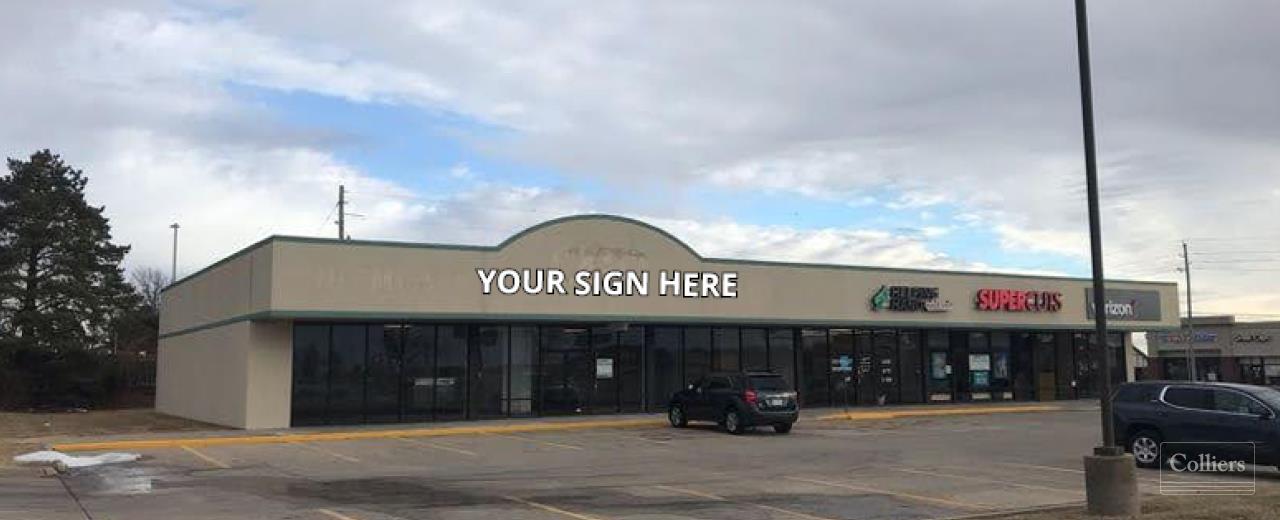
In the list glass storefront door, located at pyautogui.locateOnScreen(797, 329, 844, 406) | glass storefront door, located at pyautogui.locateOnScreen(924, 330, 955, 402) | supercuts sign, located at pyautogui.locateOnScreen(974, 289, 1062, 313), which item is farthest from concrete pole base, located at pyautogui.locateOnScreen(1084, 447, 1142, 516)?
supercuts sign, located at pyautogui.locateOnScreen(974, 289, 1062, 313)

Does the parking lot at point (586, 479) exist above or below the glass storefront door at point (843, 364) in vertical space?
below

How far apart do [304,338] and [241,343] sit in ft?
5.40

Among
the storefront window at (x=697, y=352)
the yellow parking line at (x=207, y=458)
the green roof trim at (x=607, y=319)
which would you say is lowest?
the yellow parking line at (x=207, y=458)

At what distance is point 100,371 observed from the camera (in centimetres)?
4988

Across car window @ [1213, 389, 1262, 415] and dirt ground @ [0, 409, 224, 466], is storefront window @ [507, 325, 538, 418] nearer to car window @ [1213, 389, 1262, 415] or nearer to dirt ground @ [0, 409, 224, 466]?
dirt ground @ [0, 409, 224, 466]

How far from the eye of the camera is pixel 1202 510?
40.5 ft

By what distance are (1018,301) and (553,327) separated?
1837cm

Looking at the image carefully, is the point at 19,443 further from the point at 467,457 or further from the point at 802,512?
the point at 802,512

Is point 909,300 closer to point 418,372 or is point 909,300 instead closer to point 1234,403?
point 418,372

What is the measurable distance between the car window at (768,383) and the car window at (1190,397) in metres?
9.94

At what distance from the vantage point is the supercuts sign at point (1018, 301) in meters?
40.0

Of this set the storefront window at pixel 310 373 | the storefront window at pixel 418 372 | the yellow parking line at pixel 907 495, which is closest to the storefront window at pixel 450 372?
the storefront window at pixel 418 372

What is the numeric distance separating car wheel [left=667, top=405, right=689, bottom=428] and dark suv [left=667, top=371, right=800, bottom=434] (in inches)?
7.2

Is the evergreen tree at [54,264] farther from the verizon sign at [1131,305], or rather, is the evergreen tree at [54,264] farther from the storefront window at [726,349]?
the verizon sign at [1131,305]
